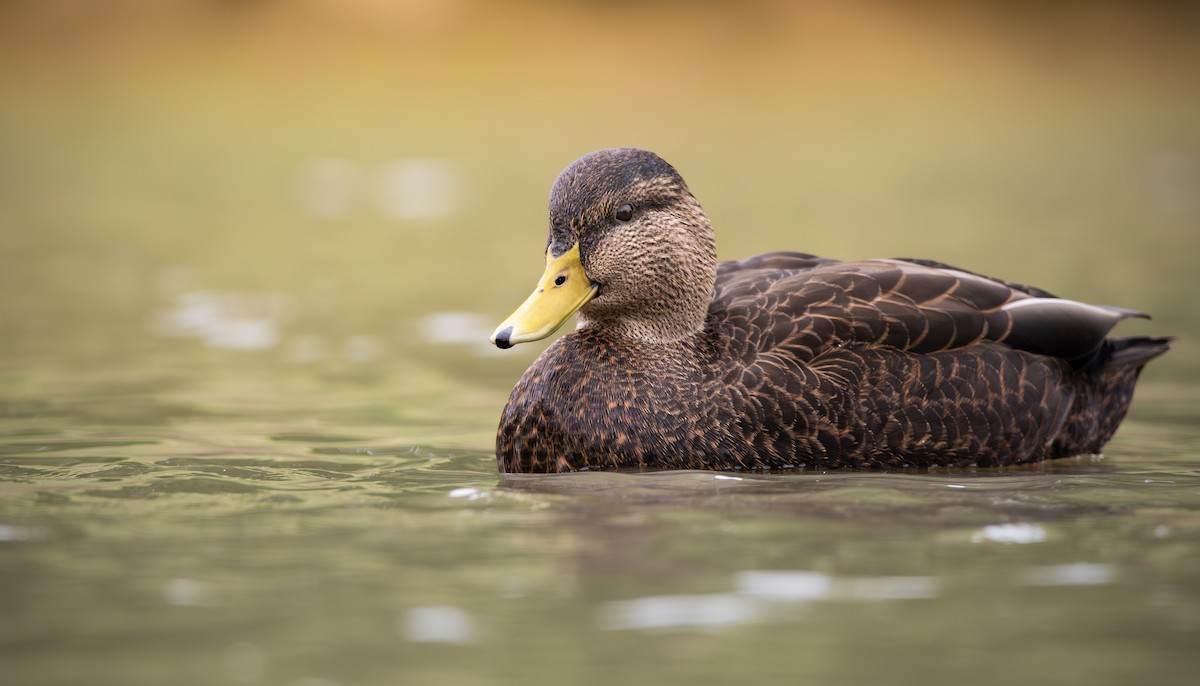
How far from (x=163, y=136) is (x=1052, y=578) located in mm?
17915

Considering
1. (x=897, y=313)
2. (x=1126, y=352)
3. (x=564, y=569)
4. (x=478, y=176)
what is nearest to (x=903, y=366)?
(x=897, y=313)

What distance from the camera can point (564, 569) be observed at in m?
5.29

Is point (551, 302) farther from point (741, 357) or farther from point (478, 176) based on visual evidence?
point (478, 176)

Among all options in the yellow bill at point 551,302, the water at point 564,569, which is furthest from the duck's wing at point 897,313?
the yellow bill at point 551,302

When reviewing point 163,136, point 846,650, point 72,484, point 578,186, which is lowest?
point 846,650

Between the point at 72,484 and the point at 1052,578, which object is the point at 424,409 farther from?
the point at 1052,578

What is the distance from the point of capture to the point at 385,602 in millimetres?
4961

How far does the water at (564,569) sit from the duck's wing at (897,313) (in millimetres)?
574

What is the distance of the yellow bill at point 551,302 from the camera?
6.84 m

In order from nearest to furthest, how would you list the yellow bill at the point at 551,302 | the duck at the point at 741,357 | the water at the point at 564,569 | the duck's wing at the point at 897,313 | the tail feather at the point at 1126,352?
the water at the point at 564,569 < the yellow bill at the point at 551,302 < the duck at the point at 741,357 < the duck's wing at the point at 897,313 < the tail feather at the point at 1126,352

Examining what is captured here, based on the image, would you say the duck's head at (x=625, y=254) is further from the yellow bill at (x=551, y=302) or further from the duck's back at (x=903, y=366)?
the duck's back at (x=903, y=366)

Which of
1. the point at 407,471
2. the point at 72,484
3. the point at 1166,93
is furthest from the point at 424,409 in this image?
the point at 1166,93

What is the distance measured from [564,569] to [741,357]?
212 centimetres

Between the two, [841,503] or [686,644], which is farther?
[841,503]
